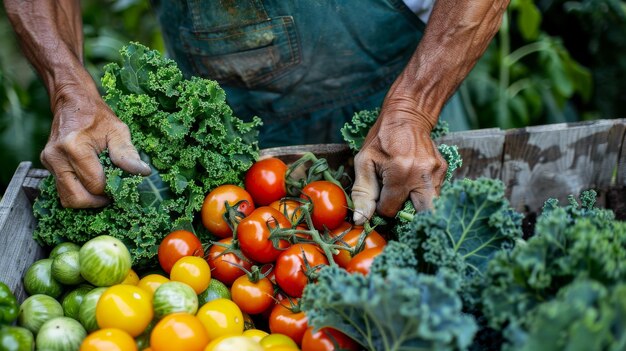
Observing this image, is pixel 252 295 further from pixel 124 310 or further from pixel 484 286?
pixel 484 286

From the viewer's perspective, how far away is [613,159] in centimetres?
272

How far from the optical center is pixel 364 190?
7.23 feet

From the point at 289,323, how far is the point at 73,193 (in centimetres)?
91

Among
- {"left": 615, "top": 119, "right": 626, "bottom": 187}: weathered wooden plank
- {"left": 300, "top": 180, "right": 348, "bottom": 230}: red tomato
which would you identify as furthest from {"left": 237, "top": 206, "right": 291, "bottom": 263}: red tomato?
{"left": 615, "top": 119, "right": 626, "bottom": 187}: weathered wooden plank

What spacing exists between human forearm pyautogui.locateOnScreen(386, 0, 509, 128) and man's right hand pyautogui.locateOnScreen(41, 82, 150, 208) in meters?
0.99

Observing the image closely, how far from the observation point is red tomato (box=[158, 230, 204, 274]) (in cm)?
212

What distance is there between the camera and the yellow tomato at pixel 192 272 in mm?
2016

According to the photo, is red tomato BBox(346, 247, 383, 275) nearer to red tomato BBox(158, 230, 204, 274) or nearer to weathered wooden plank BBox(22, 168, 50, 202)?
red tomato BBox(158, 230, 204, 274)

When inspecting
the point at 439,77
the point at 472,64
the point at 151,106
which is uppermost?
the point at 472,64

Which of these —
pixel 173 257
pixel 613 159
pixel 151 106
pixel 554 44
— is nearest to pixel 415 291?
pixel 173 257

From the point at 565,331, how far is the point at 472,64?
1.40 m

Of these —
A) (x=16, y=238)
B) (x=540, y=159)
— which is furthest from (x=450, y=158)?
(x=16, y=238)

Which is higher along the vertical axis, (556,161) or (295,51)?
(556,161)

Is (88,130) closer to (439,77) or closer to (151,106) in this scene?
(151,106)
